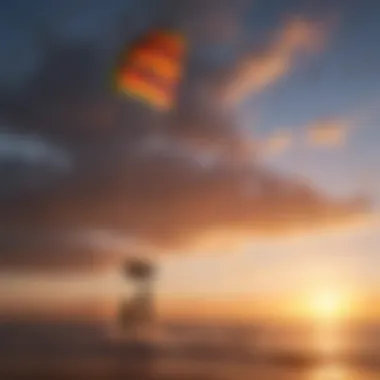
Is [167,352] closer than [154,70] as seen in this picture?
No

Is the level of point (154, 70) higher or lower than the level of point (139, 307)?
higher

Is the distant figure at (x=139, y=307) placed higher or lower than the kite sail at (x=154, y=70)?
lower

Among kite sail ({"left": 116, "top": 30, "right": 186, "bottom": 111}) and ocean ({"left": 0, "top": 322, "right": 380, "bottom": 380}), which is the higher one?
kite sail ({"left": 116, "top": 30, "right": 186, "bottom": 111})

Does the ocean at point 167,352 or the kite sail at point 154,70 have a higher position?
the kite sail at point 154,70

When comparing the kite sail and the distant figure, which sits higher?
the kite sail

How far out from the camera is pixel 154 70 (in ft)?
8.25

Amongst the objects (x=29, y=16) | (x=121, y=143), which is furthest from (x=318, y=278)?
(x=29, y=16)

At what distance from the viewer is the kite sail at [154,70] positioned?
97.5 inches

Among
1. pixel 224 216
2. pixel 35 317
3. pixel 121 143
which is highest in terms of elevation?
pixel 121 143

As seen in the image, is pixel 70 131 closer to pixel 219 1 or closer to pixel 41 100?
pixel 41 100

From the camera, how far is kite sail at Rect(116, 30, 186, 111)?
97.5 inches

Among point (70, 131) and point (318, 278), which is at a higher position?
point (70, 131)

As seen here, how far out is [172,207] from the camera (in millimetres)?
2518

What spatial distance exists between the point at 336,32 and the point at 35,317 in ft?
6.07
